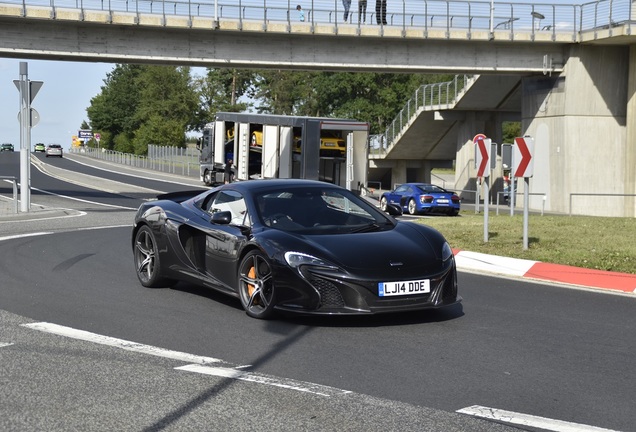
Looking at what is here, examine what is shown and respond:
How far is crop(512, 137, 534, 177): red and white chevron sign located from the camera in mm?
15617

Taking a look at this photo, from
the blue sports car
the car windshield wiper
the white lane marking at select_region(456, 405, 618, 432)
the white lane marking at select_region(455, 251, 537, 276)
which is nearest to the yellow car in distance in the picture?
the blue sports car

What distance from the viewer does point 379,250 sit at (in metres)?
8.84

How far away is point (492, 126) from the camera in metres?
57.5

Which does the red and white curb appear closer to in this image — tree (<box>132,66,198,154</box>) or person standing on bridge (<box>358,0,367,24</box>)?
person standing on bridge (<box>358,0,367,24</box>)

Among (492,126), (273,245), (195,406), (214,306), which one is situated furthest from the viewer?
(492,126)

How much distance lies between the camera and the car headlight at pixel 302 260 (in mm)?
8547

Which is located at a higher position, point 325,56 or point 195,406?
point 325,56

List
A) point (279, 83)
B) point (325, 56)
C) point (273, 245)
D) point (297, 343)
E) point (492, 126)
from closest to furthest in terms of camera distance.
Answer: point (297, 343), point (273, 245), point (325, 56), point (492, 126), point (279, 83)

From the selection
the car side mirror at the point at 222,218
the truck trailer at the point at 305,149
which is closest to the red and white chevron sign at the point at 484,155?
the car side mirror at the point at 222,218

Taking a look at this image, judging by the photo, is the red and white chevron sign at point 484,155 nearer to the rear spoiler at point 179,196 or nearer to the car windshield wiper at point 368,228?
the rear spoiler at point 179,196

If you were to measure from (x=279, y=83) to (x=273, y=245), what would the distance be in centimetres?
9502

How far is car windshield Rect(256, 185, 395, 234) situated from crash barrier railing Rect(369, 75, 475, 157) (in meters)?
42.2

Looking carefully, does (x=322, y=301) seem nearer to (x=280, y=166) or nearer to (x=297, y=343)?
(x=297, y=343)

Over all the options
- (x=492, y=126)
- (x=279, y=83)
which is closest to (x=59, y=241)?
(x=492, y=126)
